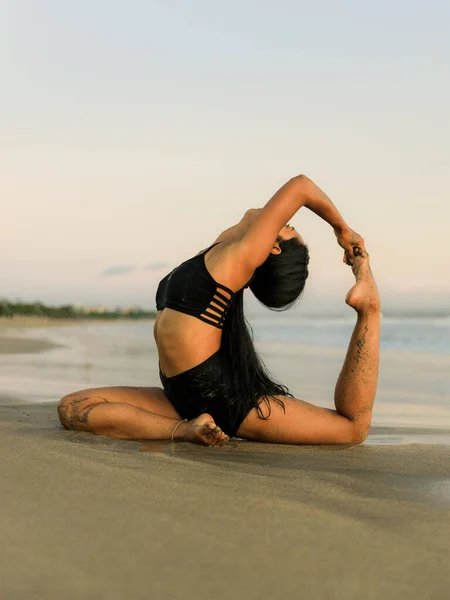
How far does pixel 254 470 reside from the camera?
301 centimetres

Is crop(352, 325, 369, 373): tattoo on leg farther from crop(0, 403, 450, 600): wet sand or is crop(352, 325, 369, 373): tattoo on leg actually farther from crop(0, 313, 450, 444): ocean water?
crop(0, 403, 450, 600): wet sand

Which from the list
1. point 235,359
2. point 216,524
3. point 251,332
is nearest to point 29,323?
point 251,332

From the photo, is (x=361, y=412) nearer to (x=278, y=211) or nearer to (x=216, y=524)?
(x=278, y=211)

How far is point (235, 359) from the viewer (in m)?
4.00

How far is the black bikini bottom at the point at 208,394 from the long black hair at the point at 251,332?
0.09ft

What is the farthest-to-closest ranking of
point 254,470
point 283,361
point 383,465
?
point 283,361, point 383,465, point 254,470

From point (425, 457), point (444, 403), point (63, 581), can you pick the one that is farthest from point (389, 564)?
point (444, 403)

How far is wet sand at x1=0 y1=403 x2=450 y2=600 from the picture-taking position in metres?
1.67

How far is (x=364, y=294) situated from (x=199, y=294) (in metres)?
0.88

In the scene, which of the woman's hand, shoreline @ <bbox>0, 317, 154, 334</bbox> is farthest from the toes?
shoreline @ <bbox>0, 317, 154, 334</bbox>

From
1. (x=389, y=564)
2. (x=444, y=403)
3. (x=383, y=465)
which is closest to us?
(x=389, y=564)

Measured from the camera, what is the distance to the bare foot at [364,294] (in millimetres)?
4000

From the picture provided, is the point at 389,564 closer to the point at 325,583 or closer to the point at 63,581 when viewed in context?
the point at 325,583

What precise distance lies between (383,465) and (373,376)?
2.80 ft
